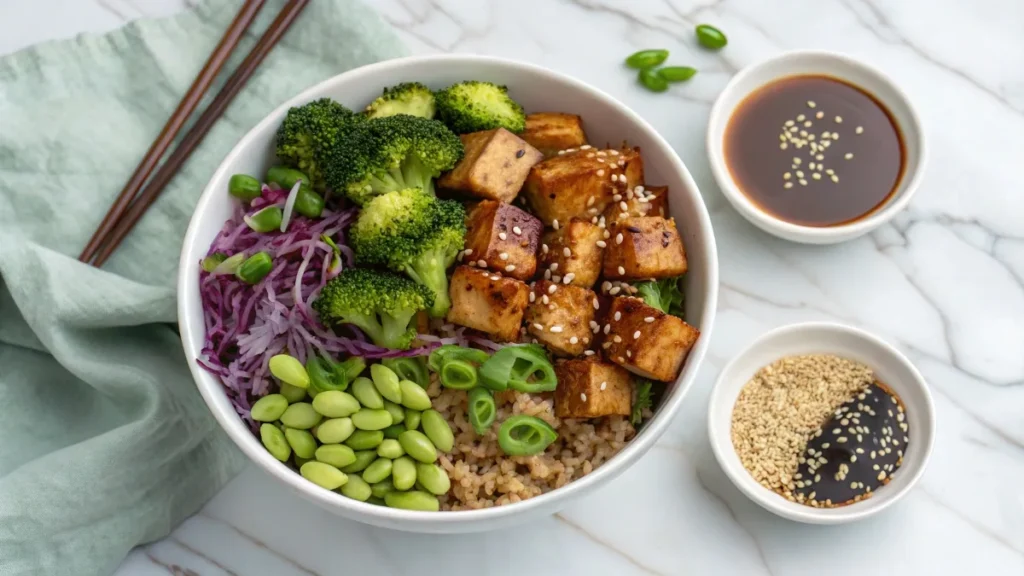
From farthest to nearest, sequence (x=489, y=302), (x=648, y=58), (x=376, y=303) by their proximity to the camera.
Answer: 1. (x=648, y=58)
2. (x=489, y=302)
3. (x=376, y=303)

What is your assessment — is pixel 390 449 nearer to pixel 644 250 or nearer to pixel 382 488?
pixel 382 488

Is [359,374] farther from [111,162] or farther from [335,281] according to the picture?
[111,162]

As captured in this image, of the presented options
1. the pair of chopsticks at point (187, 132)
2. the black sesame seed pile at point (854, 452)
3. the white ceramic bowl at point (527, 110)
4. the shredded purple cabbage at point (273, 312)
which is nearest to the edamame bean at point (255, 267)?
the shredded purple cabbage at point (273, 312)

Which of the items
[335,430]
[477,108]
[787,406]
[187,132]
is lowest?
[187,132]

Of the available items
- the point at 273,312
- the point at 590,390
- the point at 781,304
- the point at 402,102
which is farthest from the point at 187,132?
the point at 781,304

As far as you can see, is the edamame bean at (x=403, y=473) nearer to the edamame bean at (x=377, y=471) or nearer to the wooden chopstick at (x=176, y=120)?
the edamame bean at (x=377, y=471)
